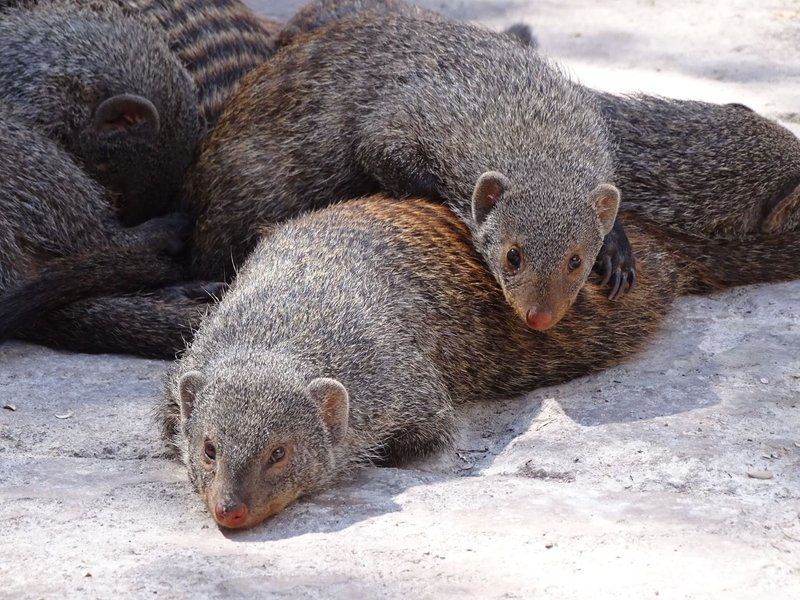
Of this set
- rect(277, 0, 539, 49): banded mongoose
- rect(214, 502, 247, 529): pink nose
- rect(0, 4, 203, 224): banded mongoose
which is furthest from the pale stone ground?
rect(277, 0, 539, 49): banded mongoose

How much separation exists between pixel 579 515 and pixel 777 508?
42cm

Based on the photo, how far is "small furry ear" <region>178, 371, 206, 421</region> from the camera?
2.84 meters

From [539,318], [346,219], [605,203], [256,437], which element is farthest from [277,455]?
[605,203]

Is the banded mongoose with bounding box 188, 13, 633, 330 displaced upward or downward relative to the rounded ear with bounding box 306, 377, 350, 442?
upward

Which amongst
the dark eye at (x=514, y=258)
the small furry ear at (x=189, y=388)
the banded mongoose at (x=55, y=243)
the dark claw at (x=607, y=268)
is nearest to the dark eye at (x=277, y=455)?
the small furry ear at (x=189, y=388)

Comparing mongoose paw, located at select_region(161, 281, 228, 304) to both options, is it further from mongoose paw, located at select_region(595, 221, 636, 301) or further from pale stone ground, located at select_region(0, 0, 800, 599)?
mongoose paw, located at select_region(595, 221, 636, 301)

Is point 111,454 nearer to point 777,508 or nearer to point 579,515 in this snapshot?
point 579,515

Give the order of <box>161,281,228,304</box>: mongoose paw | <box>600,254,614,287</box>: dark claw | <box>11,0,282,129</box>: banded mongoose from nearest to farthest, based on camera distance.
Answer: <box>600,254,614,287</box>: dark claw
<box>161,281,228,304</box>: mongoose paw
<box>11,0,282,129</box>: banded mongoose

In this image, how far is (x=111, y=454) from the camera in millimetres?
3035

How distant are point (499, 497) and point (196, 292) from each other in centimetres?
161

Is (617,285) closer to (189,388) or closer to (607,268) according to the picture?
(607,268)

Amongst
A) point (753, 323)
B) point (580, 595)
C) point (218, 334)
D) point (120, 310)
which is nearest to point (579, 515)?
point (580, 595)

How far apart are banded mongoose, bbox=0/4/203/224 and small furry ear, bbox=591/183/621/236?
1.68 meters

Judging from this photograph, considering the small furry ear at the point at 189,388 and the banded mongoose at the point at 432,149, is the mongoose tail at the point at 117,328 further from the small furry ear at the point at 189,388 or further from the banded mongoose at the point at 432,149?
the small furry ear at the point at 189,388
